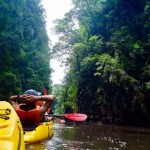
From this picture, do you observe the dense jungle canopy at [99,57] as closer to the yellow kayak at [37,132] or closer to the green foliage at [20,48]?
the green foliage at [20,48]

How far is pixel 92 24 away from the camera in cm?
2161

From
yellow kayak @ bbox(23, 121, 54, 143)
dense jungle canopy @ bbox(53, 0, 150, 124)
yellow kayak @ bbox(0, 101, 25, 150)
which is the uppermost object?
dense jungle canopy @ bbox(53, 0, 150, 124)

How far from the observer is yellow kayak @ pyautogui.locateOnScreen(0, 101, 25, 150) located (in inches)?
95.5

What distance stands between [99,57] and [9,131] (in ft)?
51.1

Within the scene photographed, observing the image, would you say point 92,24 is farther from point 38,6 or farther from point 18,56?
point 38,6

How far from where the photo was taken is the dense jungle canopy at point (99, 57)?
16.5 meters

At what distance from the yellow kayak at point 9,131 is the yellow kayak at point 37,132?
3.18 meters

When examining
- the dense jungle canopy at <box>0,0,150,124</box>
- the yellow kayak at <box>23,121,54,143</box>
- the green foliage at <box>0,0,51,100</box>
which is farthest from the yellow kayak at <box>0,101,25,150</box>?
the green foliage at <box>0,0,51,100</box>

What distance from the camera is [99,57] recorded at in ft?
58.9

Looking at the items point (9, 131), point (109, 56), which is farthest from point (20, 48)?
point (9, 131)

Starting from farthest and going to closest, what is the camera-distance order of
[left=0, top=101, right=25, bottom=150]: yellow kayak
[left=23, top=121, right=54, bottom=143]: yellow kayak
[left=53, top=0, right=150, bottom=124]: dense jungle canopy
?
[left=53, top=0, right=150, bottom=124]: dense jungle canopy
[left=23, top=121, right=54, bottom=143]: yellow kayak
[left=0, top=101, right=25, bottom=150]: yellow kayak

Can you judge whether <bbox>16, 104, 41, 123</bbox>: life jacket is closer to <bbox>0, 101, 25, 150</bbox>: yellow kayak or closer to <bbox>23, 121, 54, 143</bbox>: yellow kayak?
<bbox>23, 121, 54, 143</bbox>: yellow kayak

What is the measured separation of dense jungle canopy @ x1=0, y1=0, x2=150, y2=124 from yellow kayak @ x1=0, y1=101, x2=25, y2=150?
13.0 m

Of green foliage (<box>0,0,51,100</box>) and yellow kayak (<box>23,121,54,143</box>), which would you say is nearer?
yellow kayak (<box>23,121,54,143</box>)
